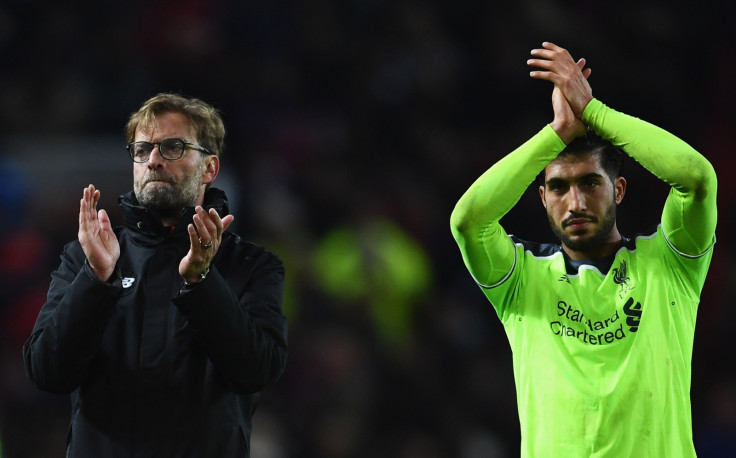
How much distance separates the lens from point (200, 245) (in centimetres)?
368

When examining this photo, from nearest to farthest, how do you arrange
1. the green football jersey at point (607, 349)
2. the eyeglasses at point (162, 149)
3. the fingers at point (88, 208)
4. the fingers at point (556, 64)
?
the fingers at point (88, 208) < the green football jersey at point (607, 349) < the eyeglasses at point (162, 149) < the fingers at point (556, 64)

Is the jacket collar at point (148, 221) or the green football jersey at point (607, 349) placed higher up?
the jacket collar at point (148, 221)

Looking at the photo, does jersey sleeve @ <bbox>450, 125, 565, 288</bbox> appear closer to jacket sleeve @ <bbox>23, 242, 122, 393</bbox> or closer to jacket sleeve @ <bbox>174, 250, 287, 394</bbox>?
jacket sleeve @ <bbox>174, 250, 287, 394</bbox>

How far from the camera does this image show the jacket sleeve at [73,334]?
3650mm

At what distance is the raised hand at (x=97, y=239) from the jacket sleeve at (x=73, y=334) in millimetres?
36

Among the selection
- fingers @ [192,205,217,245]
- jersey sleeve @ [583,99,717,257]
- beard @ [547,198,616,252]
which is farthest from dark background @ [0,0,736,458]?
fingers @ [192,205,217,245]

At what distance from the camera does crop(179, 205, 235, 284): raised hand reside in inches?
145

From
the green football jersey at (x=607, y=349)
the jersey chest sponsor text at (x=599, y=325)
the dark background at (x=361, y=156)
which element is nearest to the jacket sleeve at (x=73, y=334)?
the green football jersey at (x=607, y=349)

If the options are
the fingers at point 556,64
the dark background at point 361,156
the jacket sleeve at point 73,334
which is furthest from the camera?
the dark background at point 361,156

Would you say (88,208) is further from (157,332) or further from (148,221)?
(157,332)

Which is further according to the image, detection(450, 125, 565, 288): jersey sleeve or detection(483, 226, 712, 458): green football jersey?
detection(450, 125, 565, 288): jersey sleeve

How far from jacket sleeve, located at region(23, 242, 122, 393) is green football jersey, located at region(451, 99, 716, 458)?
1381 mm

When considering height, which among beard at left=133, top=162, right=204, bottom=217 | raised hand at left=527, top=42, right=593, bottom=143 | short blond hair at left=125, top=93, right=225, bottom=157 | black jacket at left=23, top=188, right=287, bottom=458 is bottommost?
black jacket at left=23, top=188, right=287, bottom=458

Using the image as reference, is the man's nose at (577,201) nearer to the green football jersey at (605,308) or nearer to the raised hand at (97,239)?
the green football jersey at (605,308)
